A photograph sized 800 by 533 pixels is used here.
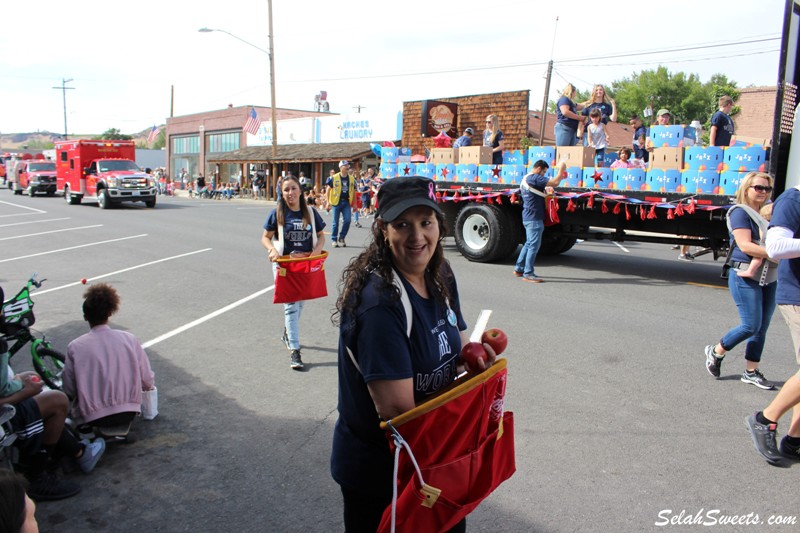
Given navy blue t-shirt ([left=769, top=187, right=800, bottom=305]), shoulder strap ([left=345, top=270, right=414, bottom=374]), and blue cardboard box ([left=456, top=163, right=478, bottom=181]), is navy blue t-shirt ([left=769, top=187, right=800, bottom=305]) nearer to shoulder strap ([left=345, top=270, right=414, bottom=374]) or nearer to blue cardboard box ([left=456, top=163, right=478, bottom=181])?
shoulder strap ([left=345, top=270, right=414, bottom=374])

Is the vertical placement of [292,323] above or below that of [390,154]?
below

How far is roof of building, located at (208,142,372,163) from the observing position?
103 ft

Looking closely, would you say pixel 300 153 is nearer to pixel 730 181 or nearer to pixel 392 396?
pixel 730 181

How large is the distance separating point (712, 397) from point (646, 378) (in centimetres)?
56

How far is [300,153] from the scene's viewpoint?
34.7 meters

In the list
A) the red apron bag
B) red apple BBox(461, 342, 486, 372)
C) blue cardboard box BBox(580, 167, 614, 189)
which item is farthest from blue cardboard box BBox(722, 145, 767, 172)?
red apple BBox(461, 342, 486, 372)

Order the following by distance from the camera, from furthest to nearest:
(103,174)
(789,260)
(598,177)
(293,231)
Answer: (103,174) → (598,177) → (293,231) → (789,260)

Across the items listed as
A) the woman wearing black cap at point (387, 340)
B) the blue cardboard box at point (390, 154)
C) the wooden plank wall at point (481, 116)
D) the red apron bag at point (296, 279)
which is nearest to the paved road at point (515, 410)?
the red apron bag at point (296, 279)

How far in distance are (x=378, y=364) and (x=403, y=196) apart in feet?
1.94

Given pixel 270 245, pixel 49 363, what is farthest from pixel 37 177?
pixel 270 245

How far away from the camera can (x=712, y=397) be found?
192 inches

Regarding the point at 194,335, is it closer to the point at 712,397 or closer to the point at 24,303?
the point at 24,303

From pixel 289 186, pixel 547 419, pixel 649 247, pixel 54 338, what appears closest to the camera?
pixel 547 419

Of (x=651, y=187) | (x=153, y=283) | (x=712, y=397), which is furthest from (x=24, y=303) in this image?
(x=651, y=187)
